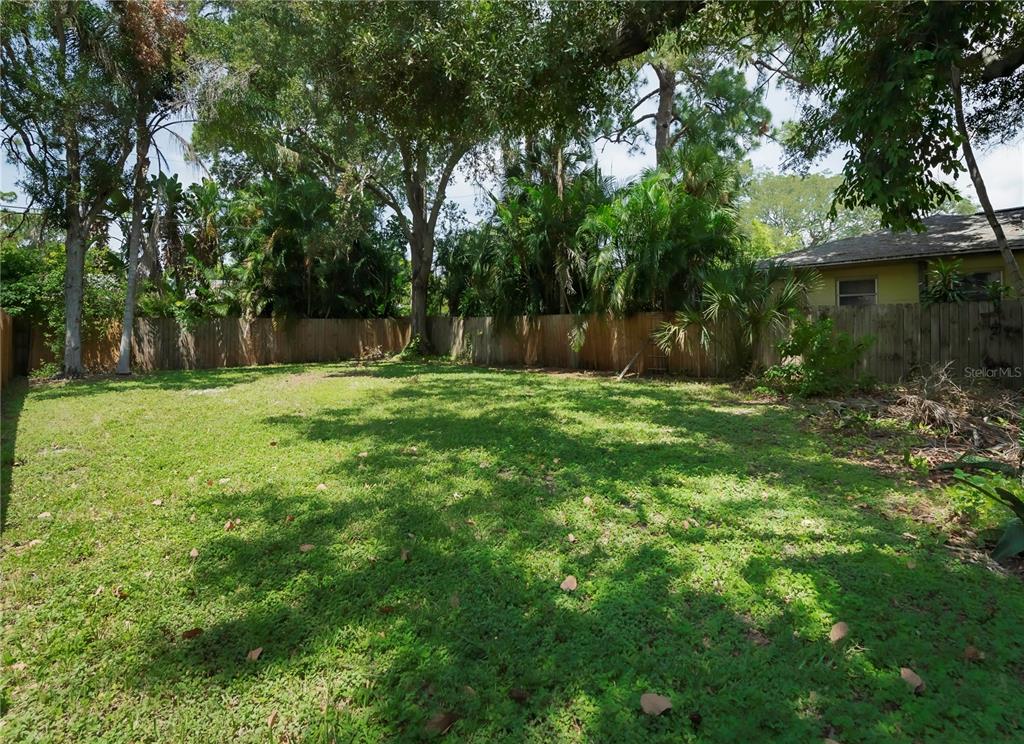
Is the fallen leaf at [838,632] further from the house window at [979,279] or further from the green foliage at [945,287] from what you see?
the house window at [979,279]

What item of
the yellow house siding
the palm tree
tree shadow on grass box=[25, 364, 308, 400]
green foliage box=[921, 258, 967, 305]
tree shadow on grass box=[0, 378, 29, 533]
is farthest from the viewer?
the yellow house siding

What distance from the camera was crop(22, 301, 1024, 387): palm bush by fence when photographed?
791 centimetres

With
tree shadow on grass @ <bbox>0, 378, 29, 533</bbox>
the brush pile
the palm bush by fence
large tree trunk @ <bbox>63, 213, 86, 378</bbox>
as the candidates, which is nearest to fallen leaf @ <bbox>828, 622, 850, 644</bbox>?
the brush pile

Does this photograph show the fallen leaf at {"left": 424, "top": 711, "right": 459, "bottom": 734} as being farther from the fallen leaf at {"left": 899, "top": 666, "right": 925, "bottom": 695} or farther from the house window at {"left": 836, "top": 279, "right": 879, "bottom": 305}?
the house window at {"left": 836, "top": 279, "right": 879, "bottom": 305}

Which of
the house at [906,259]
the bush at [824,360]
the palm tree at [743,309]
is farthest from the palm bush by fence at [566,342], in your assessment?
the house at [906,259]

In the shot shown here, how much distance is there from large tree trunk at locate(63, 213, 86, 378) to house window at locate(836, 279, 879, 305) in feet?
56.8

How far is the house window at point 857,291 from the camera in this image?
12.1 m

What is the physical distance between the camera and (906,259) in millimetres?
11133

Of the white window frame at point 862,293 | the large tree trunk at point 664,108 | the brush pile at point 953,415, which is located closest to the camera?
the brush pile at point 953,415

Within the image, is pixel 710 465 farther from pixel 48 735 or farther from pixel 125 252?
pixel 125 252

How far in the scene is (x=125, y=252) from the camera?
51.5 ft

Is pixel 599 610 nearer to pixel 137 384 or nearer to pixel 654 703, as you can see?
pixel 654 703

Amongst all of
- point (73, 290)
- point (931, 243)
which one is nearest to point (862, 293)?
point (931, 243)

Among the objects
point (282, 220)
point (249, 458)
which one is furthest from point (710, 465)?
point (282, 220)
